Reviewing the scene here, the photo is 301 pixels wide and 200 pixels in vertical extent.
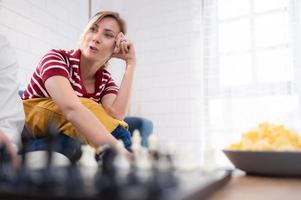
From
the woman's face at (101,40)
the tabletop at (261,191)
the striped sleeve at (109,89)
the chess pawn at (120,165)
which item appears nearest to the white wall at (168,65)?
the striped sleeve at (109,89)

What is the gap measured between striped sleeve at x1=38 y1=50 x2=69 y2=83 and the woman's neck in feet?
0.38

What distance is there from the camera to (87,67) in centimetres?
135

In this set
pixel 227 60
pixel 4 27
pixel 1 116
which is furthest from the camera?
pixel 227 60

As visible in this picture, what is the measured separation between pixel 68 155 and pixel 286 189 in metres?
0.34

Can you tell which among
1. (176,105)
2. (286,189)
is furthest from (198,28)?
(286,189)

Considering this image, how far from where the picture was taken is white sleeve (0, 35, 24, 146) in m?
0.98

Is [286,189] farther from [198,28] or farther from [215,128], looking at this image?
[198,28]

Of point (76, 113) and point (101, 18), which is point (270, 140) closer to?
point (76, 113)

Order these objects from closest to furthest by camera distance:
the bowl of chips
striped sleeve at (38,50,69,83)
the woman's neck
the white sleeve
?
1. the bowl of chips
2. the white sleeve
3. striped sleeve at (38,50,69,83)
4. the woman's neck

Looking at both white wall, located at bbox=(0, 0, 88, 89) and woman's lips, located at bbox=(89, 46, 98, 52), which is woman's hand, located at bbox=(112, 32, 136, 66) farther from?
white wall, located at bbox=(0, 0, 88, 89)

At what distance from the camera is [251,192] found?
0.47m

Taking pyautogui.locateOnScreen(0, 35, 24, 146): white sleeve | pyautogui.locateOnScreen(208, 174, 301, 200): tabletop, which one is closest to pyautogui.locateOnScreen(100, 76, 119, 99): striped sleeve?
pyautogui.locateOnScreen(0, 35, 24, 146): white sleeve

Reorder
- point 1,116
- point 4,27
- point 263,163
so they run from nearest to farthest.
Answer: point 263,163, point 1,116, point 4,27

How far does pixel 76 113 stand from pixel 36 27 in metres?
1.41
